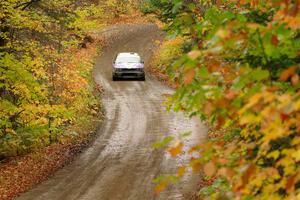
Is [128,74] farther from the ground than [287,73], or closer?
closer

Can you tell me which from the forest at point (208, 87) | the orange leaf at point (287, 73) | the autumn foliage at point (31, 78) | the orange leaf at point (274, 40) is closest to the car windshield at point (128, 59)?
the forest at point (208, 87)

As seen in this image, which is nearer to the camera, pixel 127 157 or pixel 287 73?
pixel 287 73

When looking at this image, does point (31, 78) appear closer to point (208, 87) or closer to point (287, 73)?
point (208, 87)

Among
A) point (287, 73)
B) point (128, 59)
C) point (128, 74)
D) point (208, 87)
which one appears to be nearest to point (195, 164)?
point (208, 87)

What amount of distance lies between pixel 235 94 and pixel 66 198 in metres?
10.2

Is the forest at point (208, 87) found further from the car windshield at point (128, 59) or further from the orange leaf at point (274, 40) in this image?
the car windshield at point (128, 59)

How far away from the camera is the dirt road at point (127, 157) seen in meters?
13.2

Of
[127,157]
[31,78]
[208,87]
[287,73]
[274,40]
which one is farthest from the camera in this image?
[127,157]

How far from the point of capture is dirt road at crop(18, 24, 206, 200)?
13.2 meters

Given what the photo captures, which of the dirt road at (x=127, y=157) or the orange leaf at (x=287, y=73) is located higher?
the orange leaf at (x=287, y=73)

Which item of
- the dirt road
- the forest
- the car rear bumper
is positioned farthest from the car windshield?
the forest

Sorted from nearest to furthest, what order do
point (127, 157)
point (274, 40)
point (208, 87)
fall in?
point (274, 40) < point (208, 87) < point (127, 157)

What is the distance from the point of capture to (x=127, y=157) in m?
16.7

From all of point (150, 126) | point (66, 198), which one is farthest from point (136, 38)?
point (66, 198)
